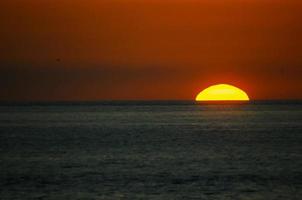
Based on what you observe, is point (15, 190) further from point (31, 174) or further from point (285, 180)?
point (285, 180)

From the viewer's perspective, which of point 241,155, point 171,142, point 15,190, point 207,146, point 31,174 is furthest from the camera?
point 171,142

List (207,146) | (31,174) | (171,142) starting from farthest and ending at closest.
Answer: (171,142)
(207,146)
(31,174)

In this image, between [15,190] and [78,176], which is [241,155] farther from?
[15,190]

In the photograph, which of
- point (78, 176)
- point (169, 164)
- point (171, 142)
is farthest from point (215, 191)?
point (171, 142)

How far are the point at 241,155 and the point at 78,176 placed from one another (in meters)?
25.3

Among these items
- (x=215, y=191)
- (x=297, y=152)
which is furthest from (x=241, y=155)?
(x=215, y=191)

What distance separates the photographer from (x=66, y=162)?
76375 mm

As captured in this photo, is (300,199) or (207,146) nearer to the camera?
(300,199)

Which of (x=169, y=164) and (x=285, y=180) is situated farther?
(x=169, y=164)

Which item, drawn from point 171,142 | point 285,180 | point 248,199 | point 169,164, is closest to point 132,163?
point 169,164

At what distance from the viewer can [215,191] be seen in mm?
55781

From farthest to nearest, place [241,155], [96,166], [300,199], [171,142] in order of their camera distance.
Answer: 1. [171,142]
2. [241,155]
3. [96,166]
4. [300,199]

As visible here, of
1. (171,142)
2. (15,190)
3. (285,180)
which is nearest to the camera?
(15,190)

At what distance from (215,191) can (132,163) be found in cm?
2063
